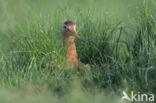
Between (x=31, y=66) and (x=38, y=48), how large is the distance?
45 centimetres

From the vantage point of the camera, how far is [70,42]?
247 inches

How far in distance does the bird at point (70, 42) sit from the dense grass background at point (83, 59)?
123 mm

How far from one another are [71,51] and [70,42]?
0.46 feet

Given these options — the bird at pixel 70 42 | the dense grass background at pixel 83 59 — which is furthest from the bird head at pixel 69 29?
the dense grass background at pixel 83 59

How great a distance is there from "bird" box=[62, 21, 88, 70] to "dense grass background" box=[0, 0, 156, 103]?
4.8 inches

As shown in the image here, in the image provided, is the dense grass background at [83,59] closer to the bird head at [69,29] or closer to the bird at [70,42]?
the bird at [70,42]

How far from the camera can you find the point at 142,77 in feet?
17.1

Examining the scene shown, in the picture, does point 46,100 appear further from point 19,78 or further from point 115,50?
point 115,50

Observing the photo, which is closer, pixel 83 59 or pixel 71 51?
pixel 71 51

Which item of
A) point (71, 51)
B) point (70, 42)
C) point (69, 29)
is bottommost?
point (71, 51)

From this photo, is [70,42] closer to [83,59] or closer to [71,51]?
[71,51]

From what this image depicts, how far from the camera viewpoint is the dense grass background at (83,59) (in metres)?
5.12

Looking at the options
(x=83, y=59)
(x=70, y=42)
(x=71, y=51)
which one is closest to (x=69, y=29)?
(x=70, y=42)

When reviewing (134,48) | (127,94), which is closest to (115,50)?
(134,48)
